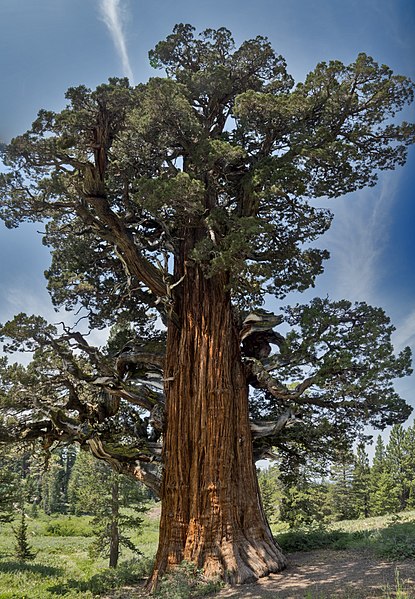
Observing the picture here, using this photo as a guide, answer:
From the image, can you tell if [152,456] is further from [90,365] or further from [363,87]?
[363,87]

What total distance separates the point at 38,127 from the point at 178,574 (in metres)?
8.43

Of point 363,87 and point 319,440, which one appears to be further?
point 319,440

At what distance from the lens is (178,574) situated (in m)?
7.40

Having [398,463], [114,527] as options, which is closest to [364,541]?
[114,527]

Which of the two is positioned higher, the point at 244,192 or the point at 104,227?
the point at 244,192

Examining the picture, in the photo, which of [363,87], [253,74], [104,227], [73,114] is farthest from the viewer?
[253,74]

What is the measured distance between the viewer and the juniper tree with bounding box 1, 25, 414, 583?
8.50m

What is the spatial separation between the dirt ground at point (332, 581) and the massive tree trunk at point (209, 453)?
0.49 meters

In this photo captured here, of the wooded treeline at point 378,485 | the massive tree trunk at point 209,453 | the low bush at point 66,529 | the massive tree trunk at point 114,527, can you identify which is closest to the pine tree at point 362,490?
the wooded treeline at point 378,485

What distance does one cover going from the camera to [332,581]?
→ 6.24 m

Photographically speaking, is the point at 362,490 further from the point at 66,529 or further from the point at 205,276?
the point at 205,276

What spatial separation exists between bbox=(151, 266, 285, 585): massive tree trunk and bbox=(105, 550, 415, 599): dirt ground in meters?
0.49

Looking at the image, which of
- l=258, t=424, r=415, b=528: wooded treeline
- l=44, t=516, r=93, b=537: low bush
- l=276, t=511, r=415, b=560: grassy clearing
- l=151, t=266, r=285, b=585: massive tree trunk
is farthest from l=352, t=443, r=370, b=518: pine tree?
l=151, t=266, r=285, b=585: massive tree trunk

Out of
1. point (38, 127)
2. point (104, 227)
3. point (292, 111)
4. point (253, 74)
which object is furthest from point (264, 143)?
point (38, 127)
